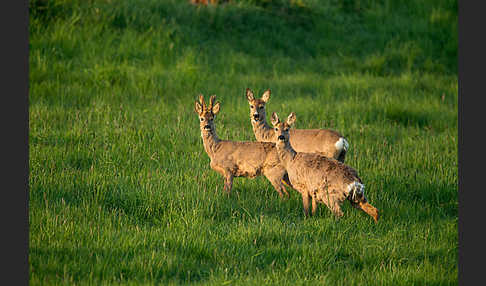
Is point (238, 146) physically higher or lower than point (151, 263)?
higher

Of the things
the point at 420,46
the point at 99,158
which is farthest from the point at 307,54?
the point at 99,158

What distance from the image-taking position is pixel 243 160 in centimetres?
769

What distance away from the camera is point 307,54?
16.4m

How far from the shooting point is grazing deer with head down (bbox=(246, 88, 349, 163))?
820 centimetres

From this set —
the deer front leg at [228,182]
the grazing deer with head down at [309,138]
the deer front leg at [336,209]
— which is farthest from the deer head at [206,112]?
the deer front leg at [336,209]

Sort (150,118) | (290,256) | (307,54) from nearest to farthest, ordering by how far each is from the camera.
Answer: (290,256)
(150,118)
(307,54)

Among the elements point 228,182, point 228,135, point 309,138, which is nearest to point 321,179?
point 228,182

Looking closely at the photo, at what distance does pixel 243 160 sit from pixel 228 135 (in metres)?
2.57

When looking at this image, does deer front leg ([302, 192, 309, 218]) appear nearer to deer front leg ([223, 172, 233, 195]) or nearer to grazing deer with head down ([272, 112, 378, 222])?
grazing deer with head down ([272, 112, 378, 222])

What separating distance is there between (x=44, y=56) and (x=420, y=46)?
34.9ft

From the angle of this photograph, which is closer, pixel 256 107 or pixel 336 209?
pixel 336 209

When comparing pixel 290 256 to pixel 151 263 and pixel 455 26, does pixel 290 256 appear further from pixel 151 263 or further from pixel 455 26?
pixel 455 26

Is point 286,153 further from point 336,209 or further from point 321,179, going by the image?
point 336,209

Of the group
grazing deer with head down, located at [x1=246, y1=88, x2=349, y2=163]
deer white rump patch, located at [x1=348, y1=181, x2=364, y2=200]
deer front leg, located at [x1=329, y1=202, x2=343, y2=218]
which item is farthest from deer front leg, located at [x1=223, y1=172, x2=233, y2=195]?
deer white rump patch, located at [x1=348, y1=181, x2=364, y2=200]
